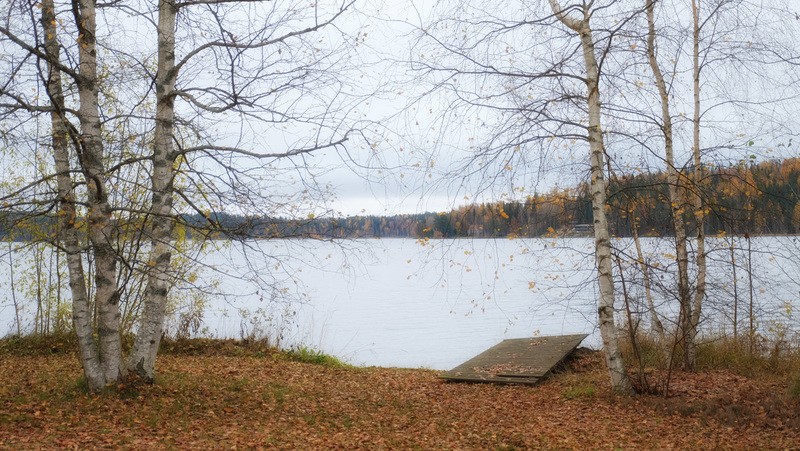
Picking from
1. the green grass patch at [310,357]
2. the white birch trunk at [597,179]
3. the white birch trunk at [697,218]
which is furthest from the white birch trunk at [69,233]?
the white birch trunk at [697,218]

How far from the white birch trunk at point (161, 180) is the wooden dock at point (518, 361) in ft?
15.4

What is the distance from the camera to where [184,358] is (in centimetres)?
1128

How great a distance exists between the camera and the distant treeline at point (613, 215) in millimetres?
7410

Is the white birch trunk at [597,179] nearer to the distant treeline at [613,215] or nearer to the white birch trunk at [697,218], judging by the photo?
the distant treeline at [613,215]

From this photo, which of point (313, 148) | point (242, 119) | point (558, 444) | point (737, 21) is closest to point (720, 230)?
point (737, 21)

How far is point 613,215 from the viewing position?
10.1 meters

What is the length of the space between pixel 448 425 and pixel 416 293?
926 inches

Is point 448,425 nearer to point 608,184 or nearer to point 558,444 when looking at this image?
point 558,444

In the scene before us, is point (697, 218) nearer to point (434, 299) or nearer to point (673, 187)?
point (673, 187)

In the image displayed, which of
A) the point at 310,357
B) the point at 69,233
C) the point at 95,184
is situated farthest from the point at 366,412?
the point at 310,357

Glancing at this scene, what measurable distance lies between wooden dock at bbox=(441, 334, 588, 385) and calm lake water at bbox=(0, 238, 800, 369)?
1.74 feet

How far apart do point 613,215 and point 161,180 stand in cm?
650

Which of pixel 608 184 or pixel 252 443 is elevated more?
pixel 608 184

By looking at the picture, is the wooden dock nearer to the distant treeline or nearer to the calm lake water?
the calm lake water
